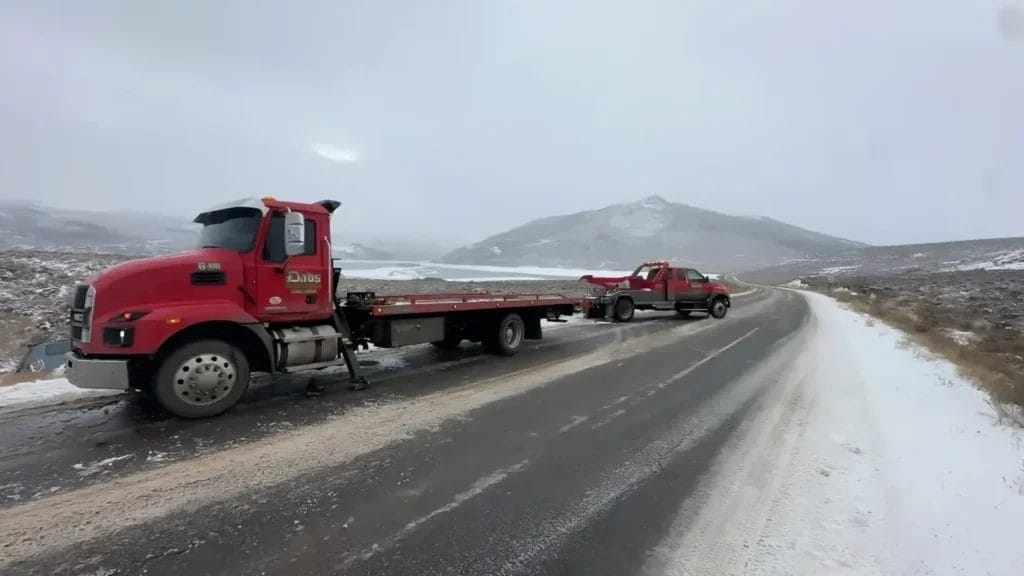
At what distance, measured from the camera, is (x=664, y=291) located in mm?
19141

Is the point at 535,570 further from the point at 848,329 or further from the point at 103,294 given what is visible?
the point at 848,329

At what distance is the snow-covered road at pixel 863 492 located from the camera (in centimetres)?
339

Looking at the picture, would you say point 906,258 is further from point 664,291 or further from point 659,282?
point 659,282

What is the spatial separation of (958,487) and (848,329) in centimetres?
1436

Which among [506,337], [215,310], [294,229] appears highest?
[294,229]

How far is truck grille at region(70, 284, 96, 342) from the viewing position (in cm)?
562

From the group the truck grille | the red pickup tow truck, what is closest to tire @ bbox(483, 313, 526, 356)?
the red pickup tow truck

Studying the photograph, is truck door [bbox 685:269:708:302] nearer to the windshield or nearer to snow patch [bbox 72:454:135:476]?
the windshield

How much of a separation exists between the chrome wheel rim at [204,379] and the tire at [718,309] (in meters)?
17.4

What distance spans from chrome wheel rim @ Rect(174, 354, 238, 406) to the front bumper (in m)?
0.49

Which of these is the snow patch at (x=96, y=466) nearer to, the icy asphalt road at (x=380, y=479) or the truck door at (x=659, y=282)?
the icy asphalt road at (x=380, y=479)

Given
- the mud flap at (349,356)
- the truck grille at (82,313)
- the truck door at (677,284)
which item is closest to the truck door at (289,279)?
the mud flap at (349,356)

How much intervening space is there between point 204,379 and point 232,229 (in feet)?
6.49

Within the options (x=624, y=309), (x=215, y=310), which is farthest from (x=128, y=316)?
(x=624, y=309)
